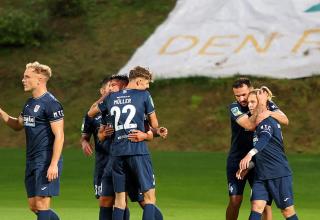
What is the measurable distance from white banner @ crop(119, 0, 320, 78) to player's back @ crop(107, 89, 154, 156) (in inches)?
702

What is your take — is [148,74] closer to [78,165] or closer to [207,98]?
[78,165]

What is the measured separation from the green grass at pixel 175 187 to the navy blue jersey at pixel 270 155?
3.11m

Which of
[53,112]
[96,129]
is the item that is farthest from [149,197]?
[96,129]

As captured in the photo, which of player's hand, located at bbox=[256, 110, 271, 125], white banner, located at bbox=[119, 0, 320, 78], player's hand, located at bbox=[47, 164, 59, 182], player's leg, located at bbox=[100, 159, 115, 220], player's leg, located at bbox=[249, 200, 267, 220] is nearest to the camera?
player's hand, located at bbox=[47, 164, 59, 182]

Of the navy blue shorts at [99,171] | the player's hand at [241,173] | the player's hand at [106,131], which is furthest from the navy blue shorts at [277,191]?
the navy blue shorts at [99,171]

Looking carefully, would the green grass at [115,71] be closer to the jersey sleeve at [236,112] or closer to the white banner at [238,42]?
the white banner at [238,42]

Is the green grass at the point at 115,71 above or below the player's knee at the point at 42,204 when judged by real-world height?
above

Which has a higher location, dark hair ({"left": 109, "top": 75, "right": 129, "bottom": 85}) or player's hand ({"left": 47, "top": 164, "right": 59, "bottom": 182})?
dark hair ({"left": 109, "top": 75, "right": 129, "bottom": 85})

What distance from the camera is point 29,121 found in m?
11.7

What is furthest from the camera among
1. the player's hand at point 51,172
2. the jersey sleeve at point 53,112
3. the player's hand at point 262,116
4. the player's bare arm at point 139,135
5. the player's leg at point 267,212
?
the player's leg at point 267,212

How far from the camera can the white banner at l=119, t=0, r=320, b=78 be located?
98.3 ft

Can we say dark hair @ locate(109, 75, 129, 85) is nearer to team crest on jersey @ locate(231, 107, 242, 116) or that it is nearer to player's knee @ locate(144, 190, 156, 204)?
team crest on jersey @ locate(231, 107, 242, 116)

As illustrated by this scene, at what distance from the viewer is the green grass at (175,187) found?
1579 cm

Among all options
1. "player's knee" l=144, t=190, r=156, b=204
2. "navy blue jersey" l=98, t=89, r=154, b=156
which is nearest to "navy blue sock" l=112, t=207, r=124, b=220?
"player's knee" l=144, t=190, r=156, b=204
